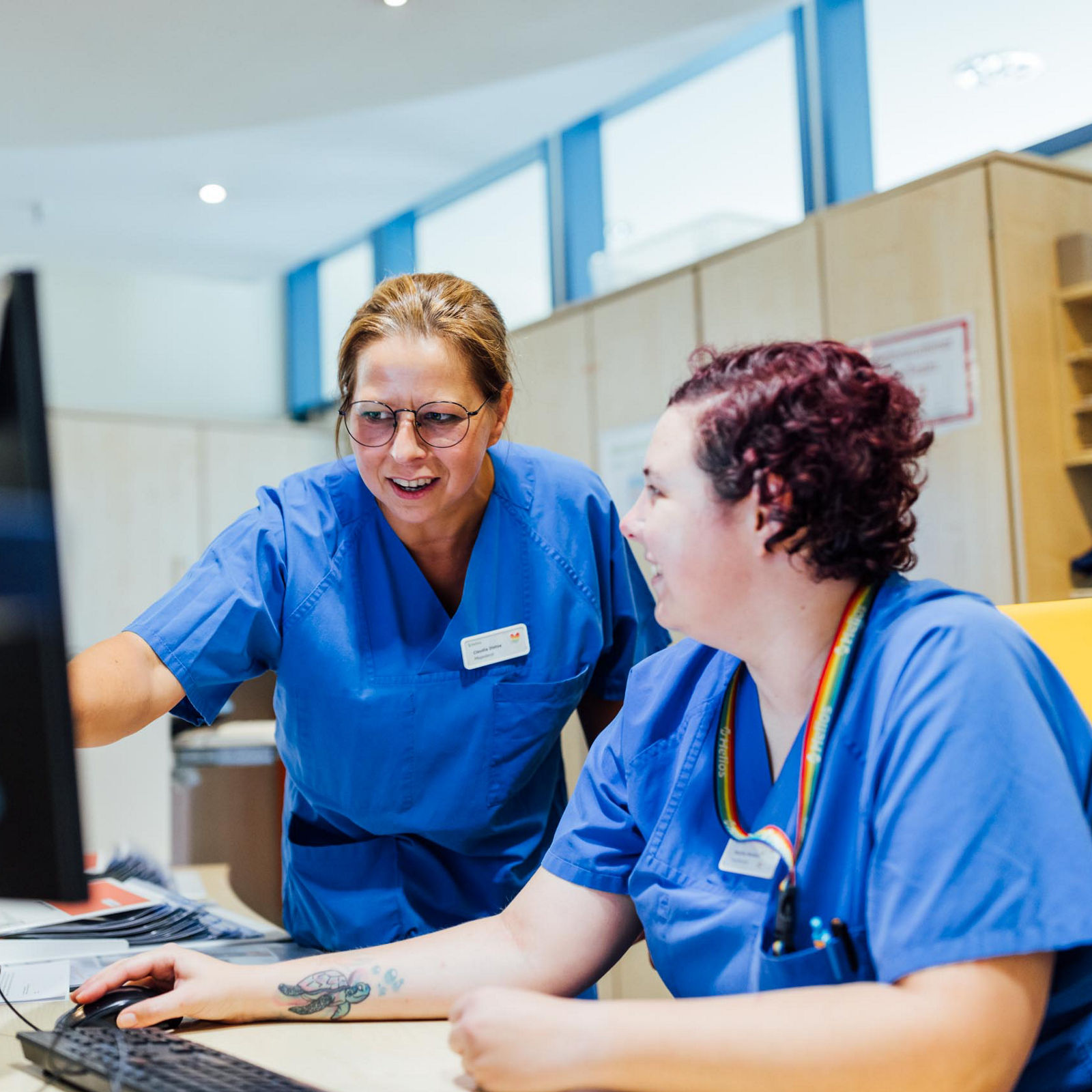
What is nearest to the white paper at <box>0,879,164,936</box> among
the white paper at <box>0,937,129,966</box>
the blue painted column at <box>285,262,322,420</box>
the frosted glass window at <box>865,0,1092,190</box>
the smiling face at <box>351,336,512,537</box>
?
the white paper at <box>0,937,129,966</box>

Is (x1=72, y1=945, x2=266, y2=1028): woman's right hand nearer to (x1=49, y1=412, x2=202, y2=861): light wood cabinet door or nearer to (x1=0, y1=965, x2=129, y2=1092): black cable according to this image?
(x1=0, y1=965, x2=129, y2=1092): black cable

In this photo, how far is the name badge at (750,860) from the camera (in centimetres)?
90

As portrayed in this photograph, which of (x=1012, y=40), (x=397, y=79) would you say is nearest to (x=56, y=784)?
(x=397, y=79)

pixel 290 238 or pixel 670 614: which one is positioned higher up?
pixel 290 238

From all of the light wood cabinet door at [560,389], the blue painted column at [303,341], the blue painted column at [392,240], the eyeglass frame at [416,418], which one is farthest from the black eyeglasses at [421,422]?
the blue painted column at [303,341]

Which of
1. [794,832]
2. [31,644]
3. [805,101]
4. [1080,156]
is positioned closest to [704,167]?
[805,101]

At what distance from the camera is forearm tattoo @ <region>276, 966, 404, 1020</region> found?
3.46 feet

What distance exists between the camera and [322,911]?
1.44 metres

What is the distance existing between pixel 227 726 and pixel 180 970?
177 cm

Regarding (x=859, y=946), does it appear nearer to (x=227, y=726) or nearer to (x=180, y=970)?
(x=180, y=970)

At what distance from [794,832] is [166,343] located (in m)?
5.74

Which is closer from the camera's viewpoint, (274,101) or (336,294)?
(274,101)

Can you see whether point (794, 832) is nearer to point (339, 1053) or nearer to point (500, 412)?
point (339, 1053)

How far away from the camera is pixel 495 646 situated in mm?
1436
